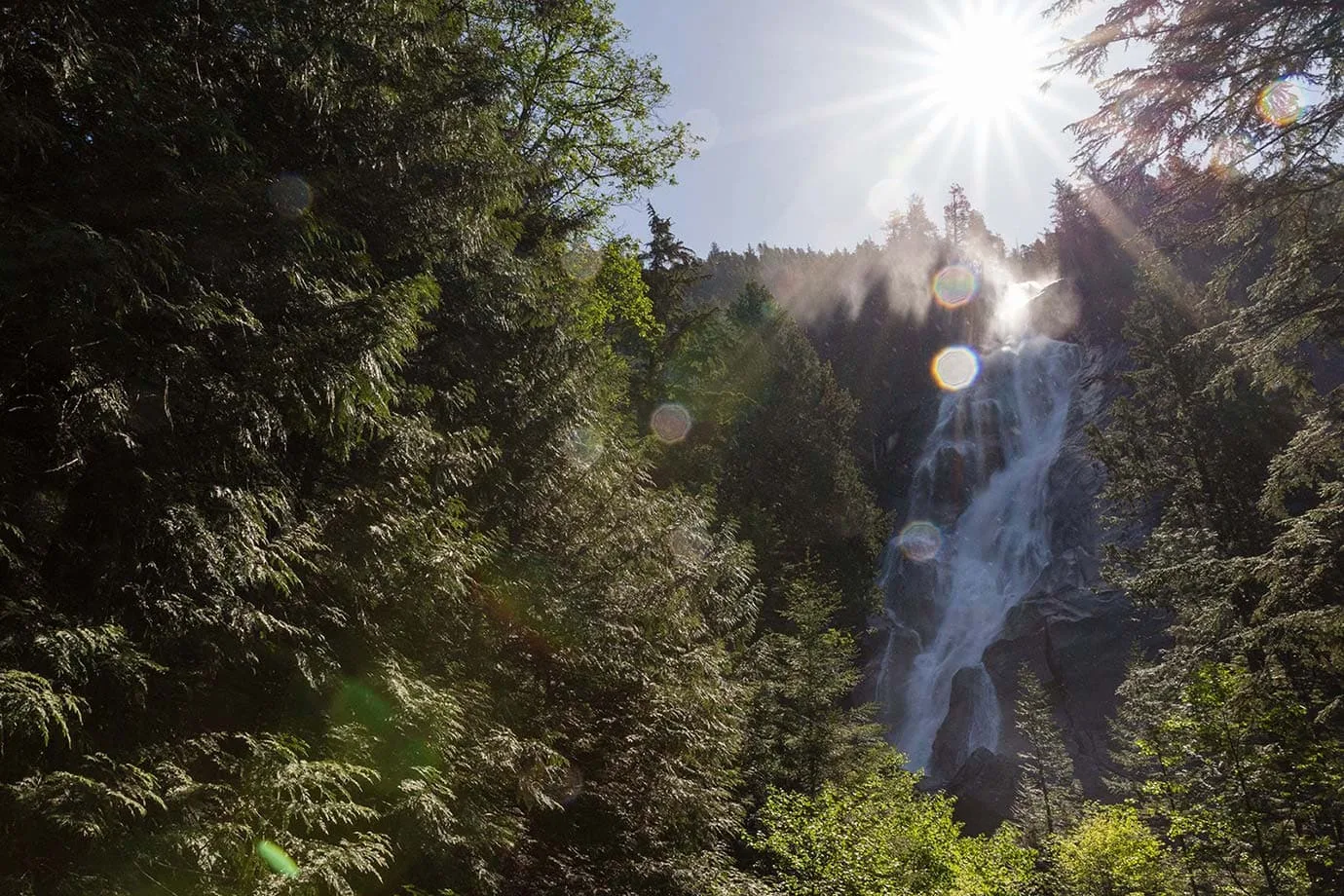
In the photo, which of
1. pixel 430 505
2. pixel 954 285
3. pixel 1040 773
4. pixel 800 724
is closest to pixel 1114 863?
pixel 800 724

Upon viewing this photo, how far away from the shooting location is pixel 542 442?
10.1 meters

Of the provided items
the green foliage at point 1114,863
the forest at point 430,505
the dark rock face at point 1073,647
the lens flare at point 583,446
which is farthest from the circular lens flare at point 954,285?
the lens flare at point 583,446

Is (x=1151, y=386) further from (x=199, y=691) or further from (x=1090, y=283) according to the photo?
(x=1090, y=283)

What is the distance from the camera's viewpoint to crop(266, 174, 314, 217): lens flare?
5914 millimetres

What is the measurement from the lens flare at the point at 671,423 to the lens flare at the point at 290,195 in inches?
861

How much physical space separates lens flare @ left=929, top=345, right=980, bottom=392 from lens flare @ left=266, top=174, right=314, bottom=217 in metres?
53.4

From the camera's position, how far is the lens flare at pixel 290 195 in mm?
5914

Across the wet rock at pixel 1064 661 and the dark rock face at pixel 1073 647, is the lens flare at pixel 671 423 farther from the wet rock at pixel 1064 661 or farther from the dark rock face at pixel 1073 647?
the dark rock face at pixel 1073 647

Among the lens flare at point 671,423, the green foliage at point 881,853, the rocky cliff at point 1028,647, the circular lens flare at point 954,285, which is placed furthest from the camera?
the circular lens flare at point 954,285

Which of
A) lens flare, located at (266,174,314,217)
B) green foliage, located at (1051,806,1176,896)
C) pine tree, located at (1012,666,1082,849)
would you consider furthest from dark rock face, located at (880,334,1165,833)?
lens flare, located at (266,174,314,217)

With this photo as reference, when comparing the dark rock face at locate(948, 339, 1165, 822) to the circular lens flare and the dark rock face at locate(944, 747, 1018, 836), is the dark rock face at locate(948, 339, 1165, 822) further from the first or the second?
the circular lens flare

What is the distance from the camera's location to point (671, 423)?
3053cm

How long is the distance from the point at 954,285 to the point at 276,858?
7622 centimetres

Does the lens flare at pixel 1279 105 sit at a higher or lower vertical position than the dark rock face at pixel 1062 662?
lower
